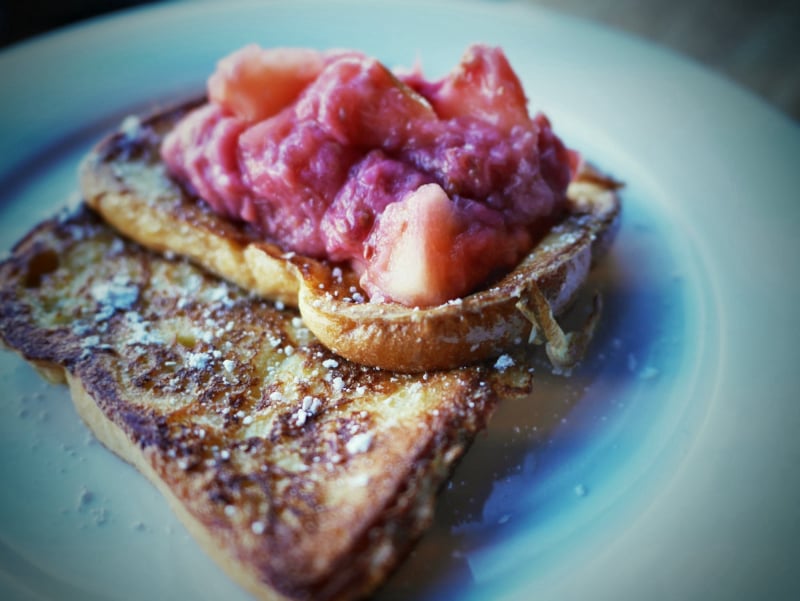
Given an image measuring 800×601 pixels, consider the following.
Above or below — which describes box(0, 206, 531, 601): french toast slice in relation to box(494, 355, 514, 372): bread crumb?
below

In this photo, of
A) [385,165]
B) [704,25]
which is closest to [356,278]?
[385,165]

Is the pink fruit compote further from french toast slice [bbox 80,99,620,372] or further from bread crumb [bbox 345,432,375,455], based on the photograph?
bread crumb [bbox 345,432,375,455]

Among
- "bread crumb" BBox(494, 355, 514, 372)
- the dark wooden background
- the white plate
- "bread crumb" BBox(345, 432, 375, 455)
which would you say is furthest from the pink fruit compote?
the dark wooden background

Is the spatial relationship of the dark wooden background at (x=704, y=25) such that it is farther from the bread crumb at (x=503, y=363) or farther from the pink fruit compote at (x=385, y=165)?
the bread crumb at (x=503, y=363)

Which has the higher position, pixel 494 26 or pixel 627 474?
pixel 494 26

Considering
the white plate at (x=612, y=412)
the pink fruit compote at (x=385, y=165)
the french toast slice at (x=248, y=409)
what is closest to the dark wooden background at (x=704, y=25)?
the white plate at (x=612, y=412)

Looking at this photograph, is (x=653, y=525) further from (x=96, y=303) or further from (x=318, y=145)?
(x=96, y=303)

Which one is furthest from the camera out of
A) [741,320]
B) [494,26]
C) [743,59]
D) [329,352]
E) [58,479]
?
[743,59]

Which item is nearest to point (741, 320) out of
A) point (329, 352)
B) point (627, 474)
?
point (627, 474)
